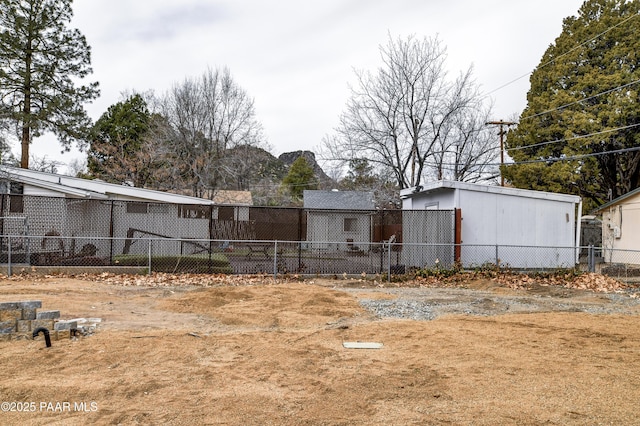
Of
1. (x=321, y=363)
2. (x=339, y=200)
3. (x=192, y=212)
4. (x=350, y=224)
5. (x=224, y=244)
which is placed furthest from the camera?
(x=339, y=200)

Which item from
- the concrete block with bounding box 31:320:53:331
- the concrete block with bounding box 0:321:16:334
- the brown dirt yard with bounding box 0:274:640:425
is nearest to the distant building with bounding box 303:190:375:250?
the brown dirt yard with bounding box 0:274:640:425

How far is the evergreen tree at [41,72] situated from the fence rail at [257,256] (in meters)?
16.9

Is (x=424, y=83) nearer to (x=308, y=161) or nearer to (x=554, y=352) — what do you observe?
(x=554, y=352)

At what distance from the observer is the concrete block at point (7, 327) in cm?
641

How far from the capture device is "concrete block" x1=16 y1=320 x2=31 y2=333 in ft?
21.3

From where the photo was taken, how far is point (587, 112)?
979 inches

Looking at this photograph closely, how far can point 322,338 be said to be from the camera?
7.06 m

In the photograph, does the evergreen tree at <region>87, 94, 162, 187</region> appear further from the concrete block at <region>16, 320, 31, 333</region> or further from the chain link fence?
the concrete block at <region>16, 320, 31, 333</region>

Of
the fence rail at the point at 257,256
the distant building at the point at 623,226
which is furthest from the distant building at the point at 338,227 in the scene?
the distant building at the point at 623,226

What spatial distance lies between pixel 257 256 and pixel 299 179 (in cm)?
3434

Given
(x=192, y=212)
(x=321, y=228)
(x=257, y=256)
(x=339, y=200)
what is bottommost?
(x=257, y=256)

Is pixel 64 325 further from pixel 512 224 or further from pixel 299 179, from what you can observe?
pixel 299 179

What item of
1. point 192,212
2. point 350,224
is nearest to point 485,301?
point 350,224

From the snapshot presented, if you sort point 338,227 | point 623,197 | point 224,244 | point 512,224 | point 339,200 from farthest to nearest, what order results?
1. point 339,200
2. point 623,197
3. point 338,227
4. point 512,224
5. point 224,244
